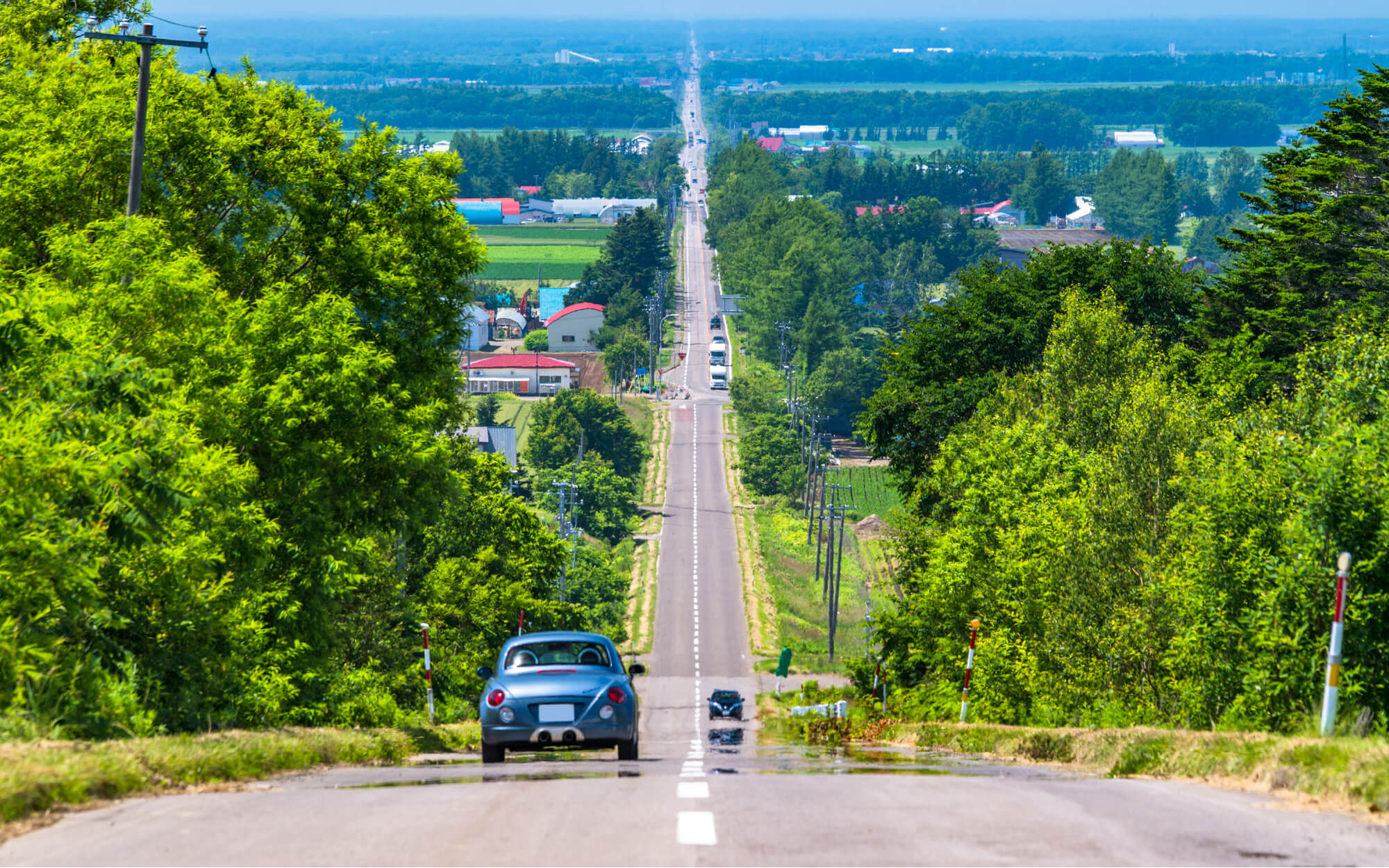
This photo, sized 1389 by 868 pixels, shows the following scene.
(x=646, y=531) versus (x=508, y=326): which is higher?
(x=508, y=326)

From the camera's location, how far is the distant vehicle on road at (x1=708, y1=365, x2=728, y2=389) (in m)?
154

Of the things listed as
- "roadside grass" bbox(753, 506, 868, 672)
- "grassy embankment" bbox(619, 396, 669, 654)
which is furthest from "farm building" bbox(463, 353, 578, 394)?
"roadside grass" bbox(753, 506, 868, 672)

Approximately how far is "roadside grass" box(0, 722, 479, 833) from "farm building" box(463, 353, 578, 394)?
5321 inches

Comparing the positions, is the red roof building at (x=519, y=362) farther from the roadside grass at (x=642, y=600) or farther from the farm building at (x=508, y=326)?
the roadside grass at (x=642, y=600)

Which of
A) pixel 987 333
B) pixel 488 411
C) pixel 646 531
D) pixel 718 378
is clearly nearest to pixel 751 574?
pixel 646 531

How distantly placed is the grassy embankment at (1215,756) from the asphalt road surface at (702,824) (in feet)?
1.48

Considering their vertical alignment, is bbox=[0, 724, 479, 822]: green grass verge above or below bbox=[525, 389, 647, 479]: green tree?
above

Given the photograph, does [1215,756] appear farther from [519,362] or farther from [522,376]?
[519,362]

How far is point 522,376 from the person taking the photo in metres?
153

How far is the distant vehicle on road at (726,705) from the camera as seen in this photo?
58.7 metres

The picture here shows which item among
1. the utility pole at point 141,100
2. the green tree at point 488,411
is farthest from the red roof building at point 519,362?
the utility pole at point 141,100

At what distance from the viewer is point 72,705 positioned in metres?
13.0

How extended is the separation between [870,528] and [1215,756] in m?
93.4

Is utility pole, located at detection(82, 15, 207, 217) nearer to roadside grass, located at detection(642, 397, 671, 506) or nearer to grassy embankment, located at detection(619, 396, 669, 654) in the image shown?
grassy embankment, located at detection(619, 396, 669, 654)
